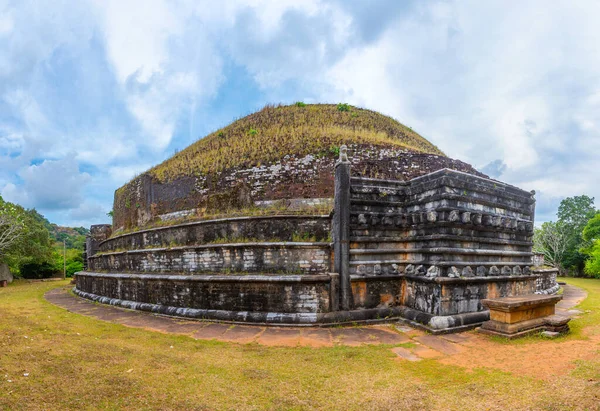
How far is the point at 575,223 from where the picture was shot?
30.0m

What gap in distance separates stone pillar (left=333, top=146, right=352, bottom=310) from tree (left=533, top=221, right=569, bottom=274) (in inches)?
1153

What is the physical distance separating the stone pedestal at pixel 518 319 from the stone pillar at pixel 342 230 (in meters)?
2.94

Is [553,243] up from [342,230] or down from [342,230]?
down

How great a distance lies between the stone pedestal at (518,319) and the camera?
21.0 feet

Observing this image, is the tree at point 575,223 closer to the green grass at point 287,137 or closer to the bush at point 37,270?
the green grass at point 287,137

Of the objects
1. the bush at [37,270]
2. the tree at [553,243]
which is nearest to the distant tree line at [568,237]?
the tree at [553,243]

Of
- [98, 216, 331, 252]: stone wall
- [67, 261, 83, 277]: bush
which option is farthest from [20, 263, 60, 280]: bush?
[98, 216, 331, 252]: stone wall

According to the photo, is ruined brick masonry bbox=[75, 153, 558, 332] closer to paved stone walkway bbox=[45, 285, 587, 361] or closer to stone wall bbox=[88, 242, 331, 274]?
stone wall bbox=[88, 242, 331, 274]

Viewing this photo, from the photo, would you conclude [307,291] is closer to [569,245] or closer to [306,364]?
[306,364]

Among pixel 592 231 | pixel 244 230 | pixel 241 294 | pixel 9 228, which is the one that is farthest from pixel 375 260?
Answer: pixel 592 231

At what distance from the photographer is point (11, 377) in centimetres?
400

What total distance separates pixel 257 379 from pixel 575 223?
36.9 metres

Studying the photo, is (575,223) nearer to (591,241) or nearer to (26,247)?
(591,241)

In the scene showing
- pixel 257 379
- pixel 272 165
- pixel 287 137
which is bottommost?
pixel 257 379
